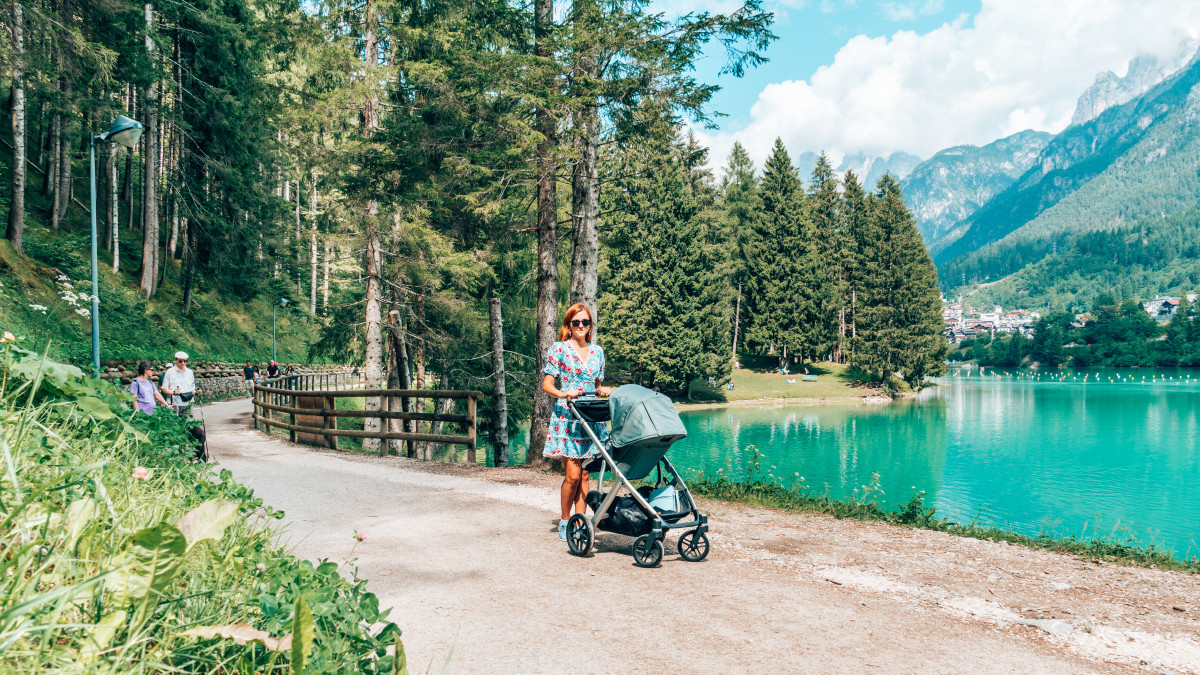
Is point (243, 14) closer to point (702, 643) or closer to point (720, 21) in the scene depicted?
point (720, 21)

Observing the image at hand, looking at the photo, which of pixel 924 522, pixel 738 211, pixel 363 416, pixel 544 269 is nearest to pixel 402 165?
pixel 544 269

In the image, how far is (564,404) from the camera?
5629 millimetres

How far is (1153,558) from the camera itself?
5.75 metres

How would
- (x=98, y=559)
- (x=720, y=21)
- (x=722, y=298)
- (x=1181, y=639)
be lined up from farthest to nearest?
(x=722, y=298), (x=720, y=21), (x=1181, y=639), (x=98, y=559)

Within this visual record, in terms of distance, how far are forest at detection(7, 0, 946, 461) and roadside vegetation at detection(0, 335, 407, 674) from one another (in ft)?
23.3

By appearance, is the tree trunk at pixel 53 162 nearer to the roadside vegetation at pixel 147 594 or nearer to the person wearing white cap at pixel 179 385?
the person wearing white cap at pixel 179 385

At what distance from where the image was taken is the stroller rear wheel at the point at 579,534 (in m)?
5.27

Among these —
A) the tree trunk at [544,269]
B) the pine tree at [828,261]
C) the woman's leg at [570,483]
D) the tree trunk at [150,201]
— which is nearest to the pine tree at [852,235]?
the pine tree at [828,261]

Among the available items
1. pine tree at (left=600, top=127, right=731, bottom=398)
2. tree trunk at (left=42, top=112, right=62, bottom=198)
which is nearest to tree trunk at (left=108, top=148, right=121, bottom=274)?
tree trunk at (left=42, top=112, right=62, bottom=198)

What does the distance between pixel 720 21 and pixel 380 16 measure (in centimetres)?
919

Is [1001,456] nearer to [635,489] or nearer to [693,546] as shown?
[693,546]

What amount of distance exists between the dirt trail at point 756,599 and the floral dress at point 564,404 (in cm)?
83

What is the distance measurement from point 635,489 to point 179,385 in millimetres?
8709

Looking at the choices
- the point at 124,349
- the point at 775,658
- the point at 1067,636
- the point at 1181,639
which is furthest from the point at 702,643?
the point at 124,349
